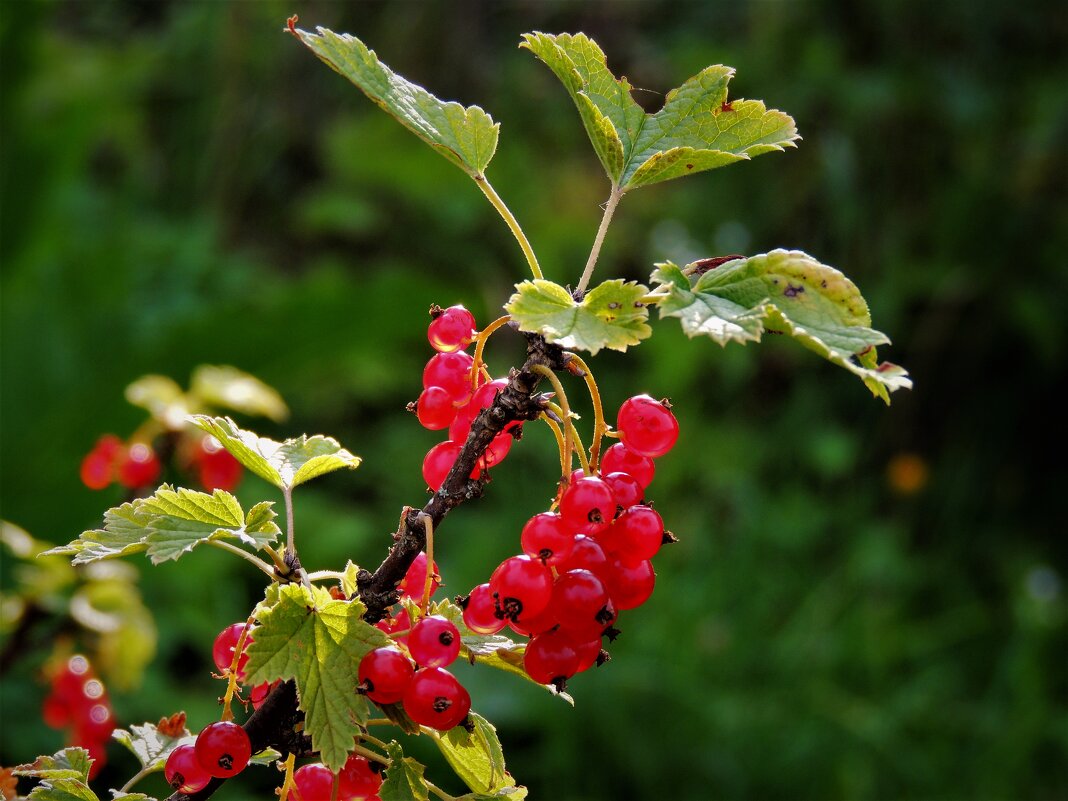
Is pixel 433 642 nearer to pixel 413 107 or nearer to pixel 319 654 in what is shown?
pixel 319 654

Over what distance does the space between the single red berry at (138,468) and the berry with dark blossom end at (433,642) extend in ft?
2.26

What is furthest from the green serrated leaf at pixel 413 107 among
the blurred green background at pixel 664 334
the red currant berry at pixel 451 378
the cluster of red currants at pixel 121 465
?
the blurred green background at pixel 664 334

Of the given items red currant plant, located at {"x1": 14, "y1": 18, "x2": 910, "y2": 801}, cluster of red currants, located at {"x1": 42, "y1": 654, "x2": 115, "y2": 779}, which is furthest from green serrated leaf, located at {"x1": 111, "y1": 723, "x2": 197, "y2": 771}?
cluster of red currants, located at {"x1": 42, "y1": 654, "x2": 115, "y2": 779}

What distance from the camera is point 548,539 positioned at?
533 mm

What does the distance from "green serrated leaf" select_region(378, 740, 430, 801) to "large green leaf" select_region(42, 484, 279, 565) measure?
0.12 meters

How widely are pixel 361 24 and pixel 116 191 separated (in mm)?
1157

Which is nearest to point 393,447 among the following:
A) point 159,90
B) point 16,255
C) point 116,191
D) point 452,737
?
point 16,255

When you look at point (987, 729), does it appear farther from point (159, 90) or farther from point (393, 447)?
point (159, 90)

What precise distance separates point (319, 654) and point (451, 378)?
171 millimetres

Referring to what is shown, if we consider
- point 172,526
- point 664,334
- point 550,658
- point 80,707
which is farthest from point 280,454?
point 664,334

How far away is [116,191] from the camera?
3789mm

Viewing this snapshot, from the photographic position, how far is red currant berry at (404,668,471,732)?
49cm

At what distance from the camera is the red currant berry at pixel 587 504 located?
0.53 metres

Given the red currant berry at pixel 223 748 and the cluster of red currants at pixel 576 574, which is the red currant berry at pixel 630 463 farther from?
the red currant berry at pixel 223 748
